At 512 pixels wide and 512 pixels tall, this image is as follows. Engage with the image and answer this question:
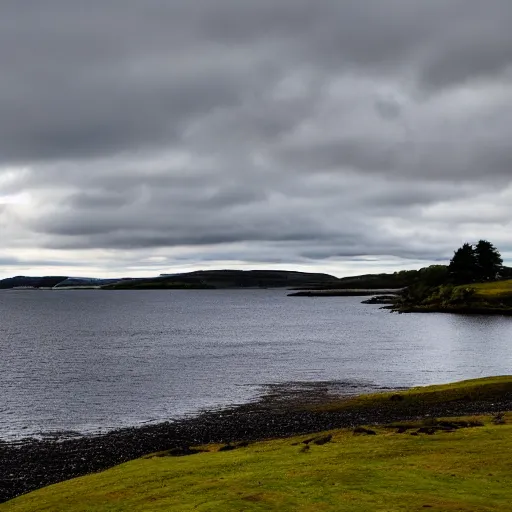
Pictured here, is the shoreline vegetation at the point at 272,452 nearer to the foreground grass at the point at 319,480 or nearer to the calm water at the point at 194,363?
the foreground grass at the point at 319,480

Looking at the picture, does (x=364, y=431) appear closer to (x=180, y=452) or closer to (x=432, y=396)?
(x=180, y=452)

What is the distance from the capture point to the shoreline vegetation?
27344 mm

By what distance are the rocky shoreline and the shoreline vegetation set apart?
9cm

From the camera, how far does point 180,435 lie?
50500 millimetres

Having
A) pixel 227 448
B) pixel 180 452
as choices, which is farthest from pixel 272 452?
pixel 180 452

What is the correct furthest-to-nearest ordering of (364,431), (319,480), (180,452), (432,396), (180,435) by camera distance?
(432,396) → (180,435) → (364,431) → (180,452) → (319,480)

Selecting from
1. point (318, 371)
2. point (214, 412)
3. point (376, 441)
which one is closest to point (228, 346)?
point (318, 371)

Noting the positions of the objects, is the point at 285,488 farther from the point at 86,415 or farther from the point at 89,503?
the point at 86,415

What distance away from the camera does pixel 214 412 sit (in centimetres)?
6212

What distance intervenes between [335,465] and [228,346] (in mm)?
98897

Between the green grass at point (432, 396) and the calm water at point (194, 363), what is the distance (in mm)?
12811

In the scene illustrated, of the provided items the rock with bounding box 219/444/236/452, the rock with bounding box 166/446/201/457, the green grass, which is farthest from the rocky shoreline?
the rock with bounding box 219/444/236/452

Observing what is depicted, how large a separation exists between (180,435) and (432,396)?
2871 cm

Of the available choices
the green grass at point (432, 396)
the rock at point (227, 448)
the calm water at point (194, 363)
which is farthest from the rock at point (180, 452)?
the green grass at point (432, 396)
